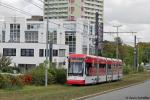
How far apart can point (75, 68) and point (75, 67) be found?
10 centimetres

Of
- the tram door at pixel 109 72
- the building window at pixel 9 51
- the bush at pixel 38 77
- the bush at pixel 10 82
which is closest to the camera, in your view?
the bush at pixel 10 82

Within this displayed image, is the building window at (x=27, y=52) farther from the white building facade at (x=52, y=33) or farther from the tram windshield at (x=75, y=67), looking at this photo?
the tram windshield at (x=75, y=67)

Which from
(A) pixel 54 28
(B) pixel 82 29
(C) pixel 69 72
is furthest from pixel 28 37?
(C) pixel 69 72

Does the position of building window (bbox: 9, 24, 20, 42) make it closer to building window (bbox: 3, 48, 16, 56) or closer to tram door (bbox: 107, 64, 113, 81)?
building window (bbox: 3, 48, 16, 56)

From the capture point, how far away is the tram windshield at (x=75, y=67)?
152ft

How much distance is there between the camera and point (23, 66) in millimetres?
109688

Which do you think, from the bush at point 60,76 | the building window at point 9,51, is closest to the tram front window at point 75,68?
the bush at point 60,76

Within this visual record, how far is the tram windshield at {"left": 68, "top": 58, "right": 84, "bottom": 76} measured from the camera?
46375mm

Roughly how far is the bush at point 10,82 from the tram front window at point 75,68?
824 cm

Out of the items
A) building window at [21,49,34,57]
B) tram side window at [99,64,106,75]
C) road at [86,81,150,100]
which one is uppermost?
building window at [21,49,34,57]

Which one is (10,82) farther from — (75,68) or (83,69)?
(83,69)

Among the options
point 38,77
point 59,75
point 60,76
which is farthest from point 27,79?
point 60,76

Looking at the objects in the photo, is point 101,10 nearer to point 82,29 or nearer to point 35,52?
point 82,29

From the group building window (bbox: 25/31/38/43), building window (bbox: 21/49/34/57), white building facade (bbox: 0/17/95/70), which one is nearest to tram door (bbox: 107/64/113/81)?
building window (bbox: 21/49/34/57)
